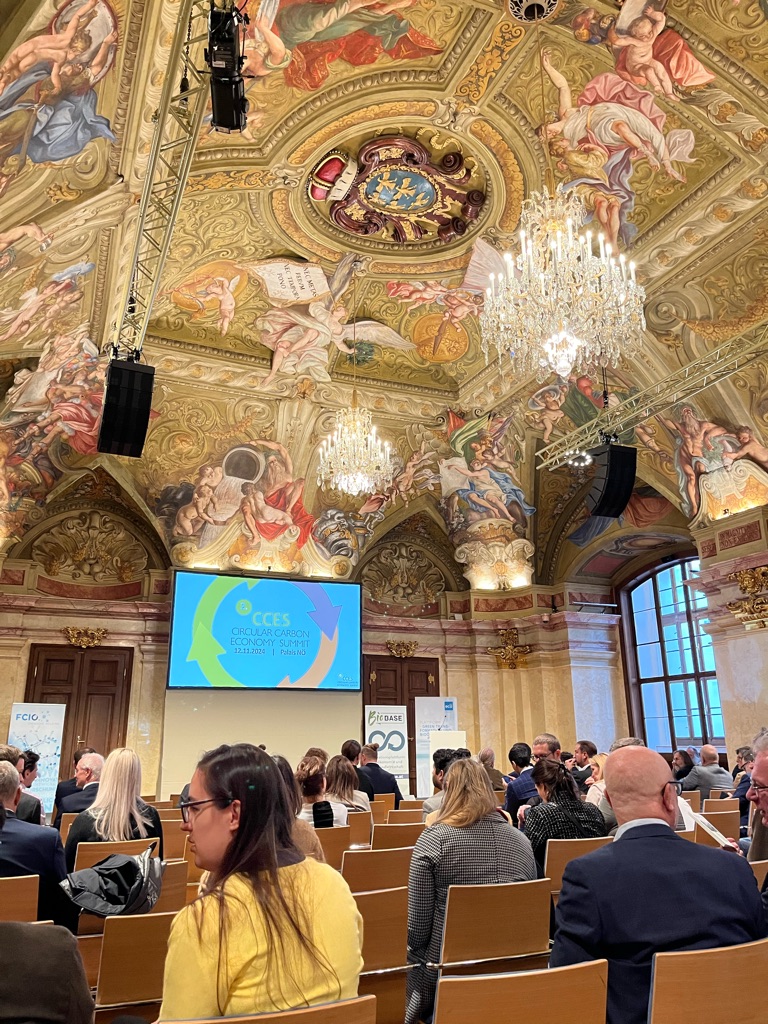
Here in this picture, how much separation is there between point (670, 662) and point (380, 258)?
1135 cm

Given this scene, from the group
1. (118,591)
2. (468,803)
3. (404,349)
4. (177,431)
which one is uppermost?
(404,349)

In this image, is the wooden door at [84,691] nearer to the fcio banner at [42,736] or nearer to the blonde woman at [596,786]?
the fcio banner at [42,736]

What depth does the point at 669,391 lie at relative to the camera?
444 inches

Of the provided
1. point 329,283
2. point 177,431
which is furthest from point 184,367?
point 329,283

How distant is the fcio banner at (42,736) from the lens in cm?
1353

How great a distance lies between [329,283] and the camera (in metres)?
12.0

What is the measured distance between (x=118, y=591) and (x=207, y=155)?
9.63m

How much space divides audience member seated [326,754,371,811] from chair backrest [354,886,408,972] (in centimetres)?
283

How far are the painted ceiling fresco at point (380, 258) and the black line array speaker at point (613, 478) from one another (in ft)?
5.10

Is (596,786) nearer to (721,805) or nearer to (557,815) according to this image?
(557,815)

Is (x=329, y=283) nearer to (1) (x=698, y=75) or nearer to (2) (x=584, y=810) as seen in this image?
(1) (x=698, y=75)

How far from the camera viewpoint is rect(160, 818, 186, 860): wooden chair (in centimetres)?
627

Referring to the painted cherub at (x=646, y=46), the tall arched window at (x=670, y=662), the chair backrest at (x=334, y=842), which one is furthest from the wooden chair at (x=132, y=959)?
the tall arched window at (x=670, y=662)

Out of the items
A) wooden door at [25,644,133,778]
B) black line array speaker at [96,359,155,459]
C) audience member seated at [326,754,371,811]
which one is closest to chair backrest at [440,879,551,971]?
audience member seated at [326,754,371,811]
